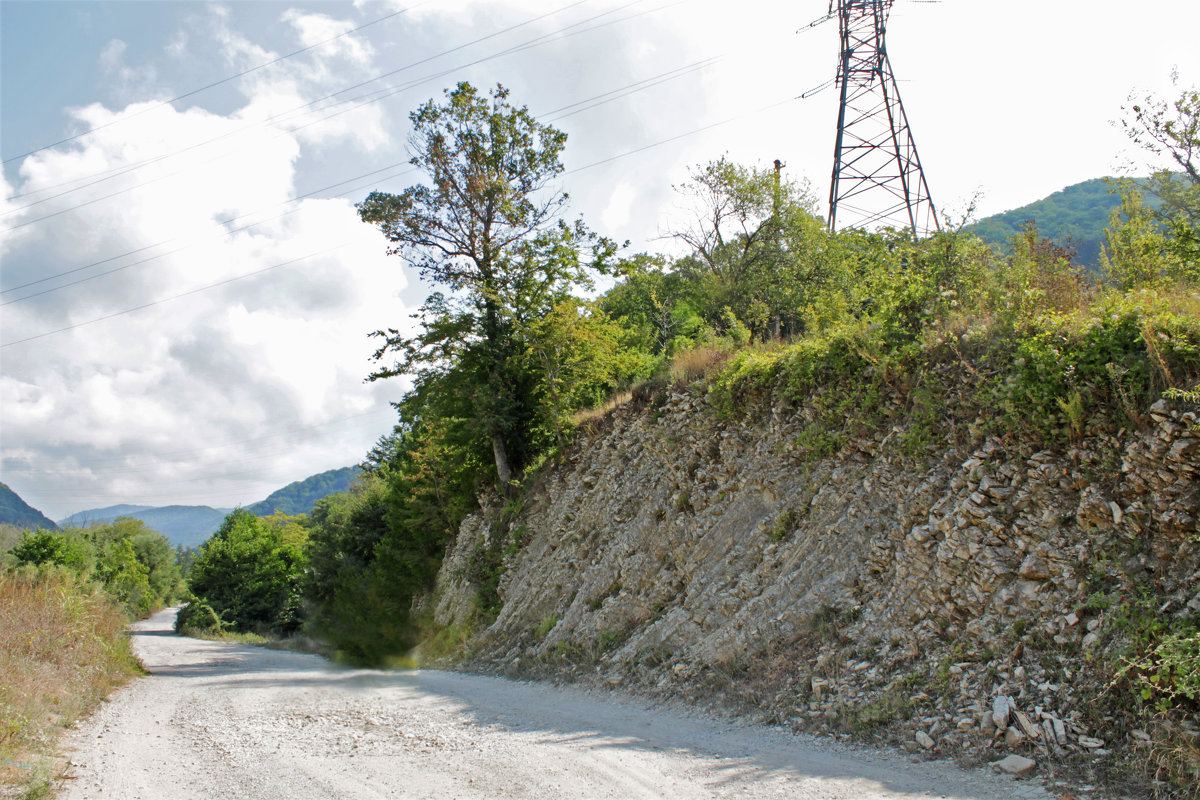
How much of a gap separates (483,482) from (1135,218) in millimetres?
20173

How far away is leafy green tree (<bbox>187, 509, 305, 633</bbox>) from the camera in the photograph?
5494 cm

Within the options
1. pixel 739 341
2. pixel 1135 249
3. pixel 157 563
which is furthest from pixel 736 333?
pixel 157 563

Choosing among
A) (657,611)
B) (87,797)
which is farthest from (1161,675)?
(87,797)

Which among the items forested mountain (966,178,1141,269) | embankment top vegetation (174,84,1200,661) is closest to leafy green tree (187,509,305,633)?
embankment top vegetation (174,84,1200,661)

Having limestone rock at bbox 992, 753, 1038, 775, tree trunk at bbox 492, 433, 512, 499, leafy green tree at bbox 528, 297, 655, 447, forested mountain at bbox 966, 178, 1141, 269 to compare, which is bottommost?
limestone rock at bbox 992, 753, 1038, 775

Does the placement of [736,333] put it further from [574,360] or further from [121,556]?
[121,556]

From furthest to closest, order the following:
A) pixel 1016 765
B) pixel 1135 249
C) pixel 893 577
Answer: pixel 1135 249 < pixel 893 577 < pixel 1016 765

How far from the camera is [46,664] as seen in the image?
1109 cm

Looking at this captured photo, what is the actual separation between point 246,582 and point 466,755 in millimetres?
57804

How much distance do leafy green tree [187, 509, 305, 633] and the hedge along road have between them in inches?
1903

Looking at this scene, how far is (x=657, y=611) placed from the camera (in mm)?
12961

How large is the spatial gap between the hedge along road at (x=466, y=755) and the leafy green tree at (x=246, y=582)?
4833cm

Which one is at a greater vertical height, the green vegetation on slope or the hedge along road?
the green vegetation on slope

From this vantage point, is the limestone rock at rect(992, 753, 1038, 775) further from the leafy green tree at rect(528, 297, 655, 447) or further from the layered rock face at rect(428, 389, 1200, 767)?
the leafy green tree at rect(528, 297, 655, 447)
